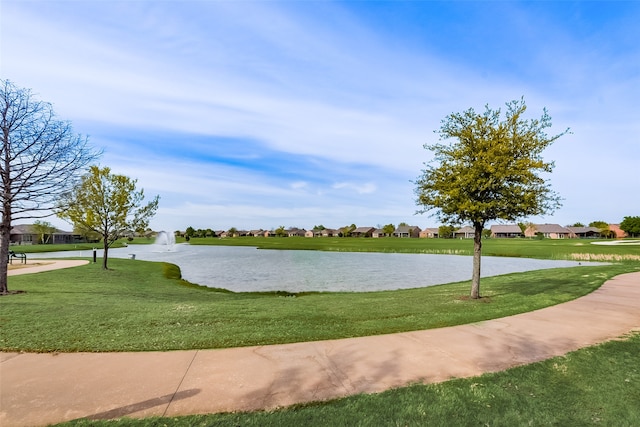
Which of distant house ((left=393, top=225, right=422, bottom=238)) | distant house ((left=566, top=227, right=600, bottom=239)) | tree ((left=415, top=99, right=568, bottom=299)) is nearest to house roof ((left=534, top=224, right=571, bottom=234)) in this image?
distant house ((left=566, top=227, right=600, bottom=239))

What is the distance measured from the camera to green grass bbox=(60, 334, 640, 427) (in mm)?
3512

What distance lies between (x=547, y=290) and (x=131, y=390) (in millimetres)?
14742

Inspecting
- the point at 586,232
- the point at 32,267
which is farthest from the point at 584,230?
the point at 32,267

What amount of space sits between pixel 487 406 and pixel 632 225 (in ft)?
463

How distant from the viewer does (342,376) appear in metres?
4.67

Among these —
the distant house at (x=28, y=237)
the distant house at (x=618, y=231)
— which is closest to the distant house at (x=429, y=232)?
the distant house at (x=618, y=231)

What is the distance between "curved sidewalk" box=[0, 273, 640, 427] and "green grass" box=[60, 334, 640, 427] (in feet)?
0.83

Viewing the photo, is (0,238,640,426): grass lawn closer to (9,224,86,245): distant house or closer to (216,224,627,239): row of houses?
(216,224,627,239): row of houses

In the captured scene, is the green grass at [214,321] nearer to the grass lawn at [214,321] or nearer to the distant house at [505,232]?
the grass lawn at [214,321]

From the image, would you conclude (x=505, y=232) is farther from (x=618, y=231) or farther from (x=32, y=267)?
(x=32, y=267)

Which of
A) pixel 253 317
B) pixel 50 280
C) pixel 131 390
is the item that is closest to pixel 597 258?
pixel 253 317

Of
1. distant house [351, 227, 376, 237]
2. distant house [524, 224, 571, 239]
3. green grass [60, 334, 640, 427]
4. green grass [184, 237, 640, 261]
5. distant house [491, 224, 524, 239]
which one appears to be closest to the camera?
green grass [60, 334, 640, 427]

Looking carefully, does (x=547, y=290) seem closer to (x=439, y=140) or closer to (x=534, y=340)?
(x=439, y=140)

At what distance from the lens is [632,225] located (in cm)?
10538
